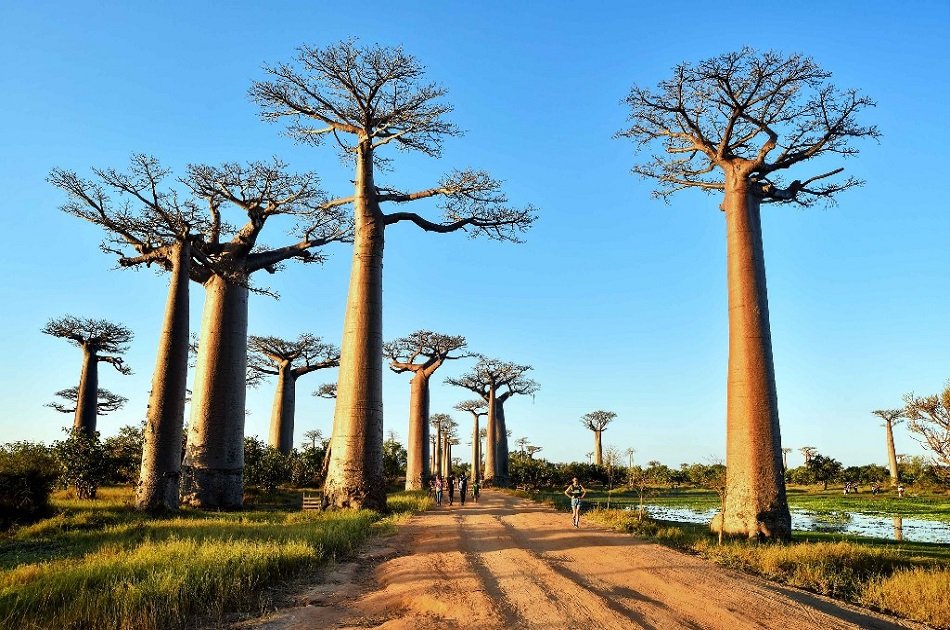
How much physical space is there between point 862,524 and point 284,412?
24.4 metres

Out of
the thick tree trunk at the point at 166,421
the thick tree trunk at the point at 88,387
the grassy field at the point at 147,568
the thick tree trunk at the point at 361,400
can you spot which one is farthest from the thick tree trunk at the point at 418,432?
the grassy field at the point at 147,568

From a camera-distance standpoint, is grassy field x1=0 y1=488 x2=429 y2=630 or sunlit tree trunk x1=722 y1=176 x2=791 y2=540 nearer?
grassy field x1=0 y1=488 x2=429 y2=630

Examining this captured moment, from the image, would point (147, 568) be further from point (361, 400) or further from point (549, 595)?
point (361, 400)

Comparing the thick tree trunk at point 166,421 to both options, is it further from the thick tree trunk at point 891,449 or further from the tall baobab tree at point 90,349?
the thick tree trunk at point 891,449

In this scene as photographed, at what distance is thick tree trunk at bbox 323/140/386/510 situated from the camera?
14.1 meters

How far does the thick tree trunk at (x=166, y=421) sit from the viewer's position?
12.9 m

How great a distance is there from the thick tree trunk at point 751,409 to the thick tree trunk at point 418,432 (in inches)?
813

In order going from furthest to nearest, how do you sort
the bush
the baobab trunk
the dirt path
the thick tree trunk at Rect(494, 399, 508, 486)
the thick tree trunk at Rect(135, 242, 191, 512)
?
the thick tree trunk at Rect(494, 399, 508, 486), the baobab trunk, the thick tree trunk at Rect(135, 242, 191, 512), the bush, the dirt path

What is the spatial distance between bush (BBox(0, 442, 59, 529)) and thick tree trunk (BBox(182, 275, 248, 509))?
3.30m

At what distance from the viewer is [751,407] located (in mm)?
11258

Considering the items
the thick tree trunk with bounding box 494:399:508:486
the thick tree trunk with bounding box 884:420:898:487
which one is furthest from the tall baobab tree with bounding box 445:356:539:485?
the thick tree trunk with bounding box 884:420:898:487

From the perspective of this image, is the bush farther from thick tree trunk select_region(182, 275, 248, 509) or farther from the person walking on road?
the person walking on road

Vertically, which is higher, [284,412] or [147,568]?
[284,412]

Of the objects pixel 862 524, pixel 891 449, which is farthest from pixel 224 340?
pixel 891 449
